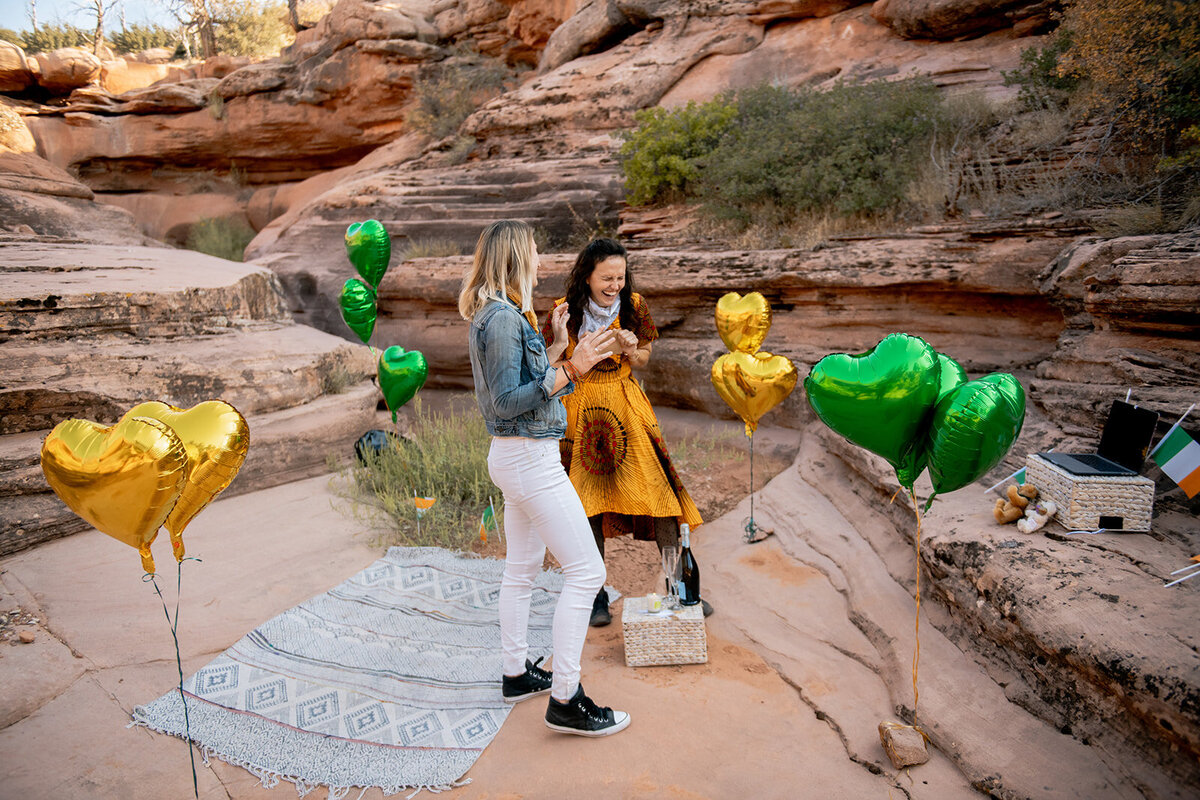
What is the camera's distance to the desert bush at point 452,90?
1273cm

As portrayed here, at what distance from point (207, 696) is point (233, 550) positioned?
4.88 ft

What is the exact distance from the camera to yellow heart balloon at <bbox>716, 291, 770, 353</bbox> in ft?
13.0

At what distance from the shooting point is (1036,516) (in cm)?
295

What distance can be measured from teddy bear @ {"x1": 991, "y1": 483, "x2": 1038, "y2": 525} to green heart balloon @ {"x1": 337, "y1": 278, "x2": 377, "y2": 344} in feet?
14.6

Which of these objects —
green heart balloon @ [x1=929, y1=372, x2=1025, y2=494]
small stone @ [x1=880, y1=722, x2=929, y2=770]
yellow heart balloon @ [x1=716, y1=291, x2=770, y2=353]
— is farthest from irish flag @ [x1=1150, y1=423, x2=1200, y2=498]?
yellow heart balloon @ [x1=716, y1=291, x2=770, y2=353]

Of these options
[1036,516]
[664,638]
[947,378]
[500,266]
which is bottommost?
[664,638]

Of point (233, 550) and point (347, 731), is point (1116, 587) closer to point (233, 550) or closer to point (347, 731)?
point (347, 731)

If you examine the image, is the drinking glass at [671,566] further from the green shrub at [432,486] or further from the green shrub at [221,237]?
the green shrub at [221,237]

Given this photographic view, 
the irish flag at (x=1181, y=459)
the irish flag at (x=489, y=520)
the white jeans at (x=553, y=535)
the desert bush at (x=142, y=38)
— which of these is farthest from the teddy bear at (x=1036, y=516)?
the desert bush at (x=142, y=38)

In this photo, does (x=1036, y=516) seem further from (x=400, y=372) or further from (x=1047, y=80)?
(x=1047, y=80)

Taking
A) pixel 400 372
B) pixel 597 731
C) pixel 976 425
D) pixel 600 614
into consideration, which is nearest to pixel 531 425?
pixel 597 731

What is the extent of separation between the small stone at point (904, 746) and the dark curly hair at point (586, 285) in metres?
1.91

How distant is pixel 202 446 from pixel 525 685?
5.00 ft

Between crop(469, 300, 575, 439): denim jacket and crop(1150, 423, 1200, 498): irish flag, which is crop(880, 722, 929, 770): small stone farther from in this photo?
crop(469, 300, 575, 439): denim jacket
